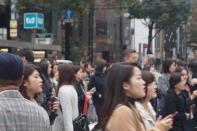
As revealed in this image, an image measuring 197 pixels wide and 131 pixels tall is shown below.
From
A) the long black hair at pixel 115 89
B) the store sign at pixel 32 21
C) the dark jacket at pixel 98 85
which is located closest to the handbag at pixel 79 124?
the long black hair at pixel 115 89

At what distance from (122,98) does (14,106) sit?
1225mm

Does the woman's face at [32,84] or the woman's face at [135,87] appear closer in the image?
the woman's face at [135,87]

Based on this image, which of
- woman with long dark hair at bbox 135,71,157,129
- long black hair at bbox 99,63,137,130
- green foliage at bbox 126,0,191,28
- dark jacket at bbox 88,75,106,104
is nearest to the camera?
long black hair at bbox 99,63,137,130

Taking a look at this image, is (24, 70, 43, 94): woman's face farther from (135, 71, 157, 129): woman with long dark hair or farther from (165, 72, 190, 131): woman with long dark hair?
(165, 72, 190, 131): woman with long dark hair

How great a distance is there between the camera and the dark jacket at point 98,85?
10688 mm

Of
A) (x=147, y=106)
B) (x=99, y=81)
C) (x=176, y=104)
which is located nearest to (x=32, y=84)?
(x=147, y=106)

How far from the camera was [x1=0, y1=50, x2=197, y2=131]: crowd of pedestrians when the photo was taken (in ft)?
9.37

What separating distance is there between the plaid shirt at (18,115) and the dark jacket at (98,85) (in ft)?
25.3

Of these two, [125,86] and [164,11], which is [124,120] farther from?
[164,11]

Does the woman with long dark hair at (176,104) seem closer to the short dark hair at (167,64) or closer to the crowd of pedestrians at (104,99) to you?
the crowd of pedestrians at (104,99)

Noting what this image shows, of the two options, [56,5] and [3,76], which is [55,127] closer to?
[3,76]

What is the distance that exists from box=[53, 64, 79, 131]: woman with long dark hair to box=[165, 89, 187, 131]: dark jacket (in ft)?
4.76

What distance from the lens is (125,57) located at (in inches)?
364

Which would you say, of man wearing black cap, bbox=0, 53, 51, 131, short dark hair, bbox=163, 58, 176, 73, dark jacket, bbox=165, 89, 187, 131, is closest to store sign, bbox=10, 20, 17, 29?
short dark hair, bbox=163, 58, 176, 73
